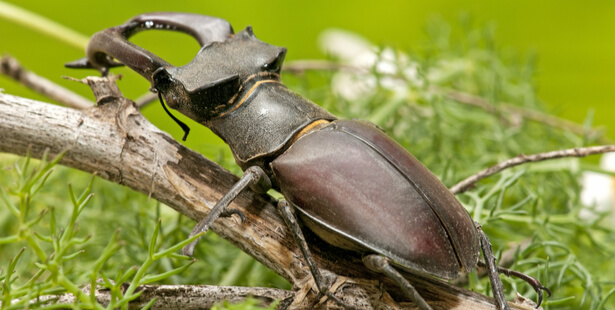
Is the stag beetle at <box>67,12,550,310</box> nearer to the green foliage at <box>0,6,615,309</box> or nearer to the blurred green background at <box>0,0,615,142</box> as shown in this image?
the green foliage at <box>0,6,615,309</box>

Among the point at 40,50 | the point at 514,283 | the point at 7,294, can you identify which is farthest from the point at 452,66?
the point at 40,50

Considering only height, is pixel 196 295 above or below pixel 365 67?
below

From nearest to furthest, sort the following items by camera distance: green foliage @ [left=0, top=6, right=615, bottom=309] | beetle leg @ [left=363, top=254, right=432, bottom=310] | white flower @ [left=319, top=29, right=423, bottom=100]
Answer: beetle leg @ [left=363, top=254, right=432, bottom=310] → green foliage @ [left=0, top=6, right=615, bottom=309] → white flower @ [left=319, top=29, right=423, bottom=100]

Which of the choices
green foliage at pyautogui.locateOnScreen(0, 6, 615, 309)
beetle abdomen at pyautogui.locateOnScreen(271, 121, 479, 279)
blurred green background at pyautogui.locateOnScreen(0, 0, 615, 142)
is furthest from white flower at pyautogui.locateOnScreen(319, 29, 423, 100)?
beetle abdomen at pyautogui.locateOnScreen(271, 121, 479, 279)

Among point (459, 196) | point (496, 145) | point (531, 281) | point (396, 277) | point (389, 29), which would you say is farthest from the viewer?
point (389, 29)

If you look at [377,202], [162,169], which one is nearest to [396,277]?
[377,202]

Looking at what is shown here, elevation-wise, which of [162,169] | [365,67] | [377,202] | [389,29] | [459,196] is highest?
[389,29]

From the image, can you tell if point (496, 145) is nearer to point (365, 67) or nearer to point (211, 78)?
point (365, 67)
